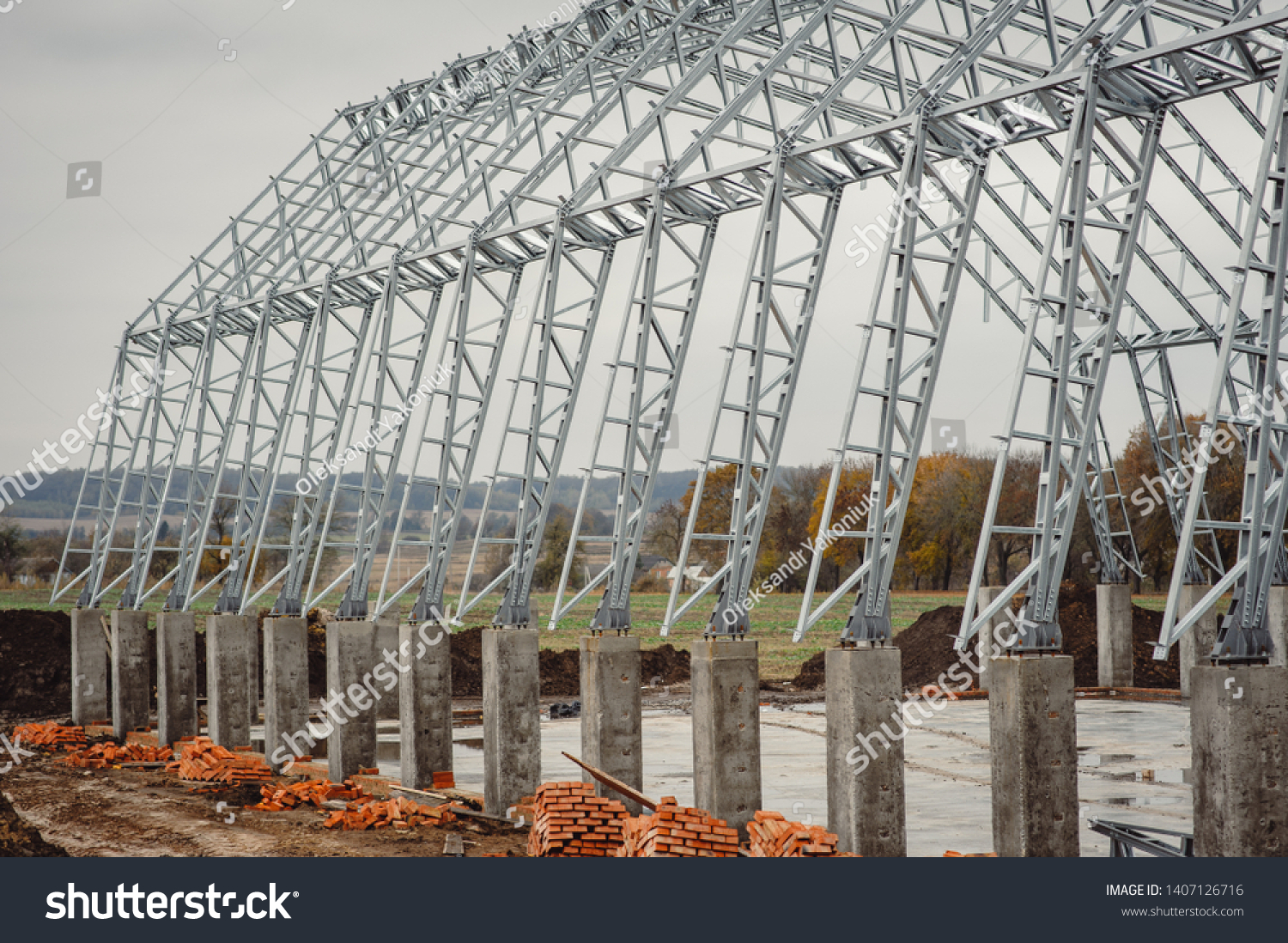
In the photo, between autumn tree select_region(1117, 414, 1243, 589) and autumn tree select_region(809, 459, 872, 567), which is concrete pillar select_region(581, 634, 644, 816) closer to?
autumn tree select_region(1117, 414, 1243, 589)

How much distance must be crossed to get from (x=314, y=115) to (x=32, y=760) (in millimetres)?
39618

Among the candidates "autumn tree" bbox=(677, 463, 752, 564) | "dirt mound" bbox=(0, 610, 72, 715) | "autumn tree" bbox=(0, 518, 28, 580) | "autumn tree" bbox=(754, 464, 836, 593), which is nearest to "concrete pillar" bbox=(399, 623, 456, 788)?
"dirt mound" bbox=(0, 610, 72, 715)

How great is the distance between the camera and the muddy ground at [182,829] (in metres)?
16.1

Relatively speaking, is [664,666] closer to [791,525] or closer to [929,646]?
[929,646]

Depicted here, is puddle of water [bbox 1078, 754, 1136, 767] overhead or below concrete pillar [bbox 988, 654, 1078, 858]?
below

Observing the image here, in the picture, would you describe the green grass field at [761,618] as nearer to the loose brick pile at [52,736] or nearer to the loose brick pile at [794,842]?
the loose brick pile at [52,736]

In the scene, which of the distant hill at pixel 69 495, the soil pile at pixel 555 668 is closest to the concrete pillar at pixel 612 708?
the soil pile at pixel 555 668

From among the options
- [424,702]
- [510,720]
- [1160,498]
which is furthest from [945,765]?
[1160,498]

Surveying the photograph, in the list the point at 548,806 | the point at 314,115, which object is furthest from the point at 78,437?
the point at 314,115

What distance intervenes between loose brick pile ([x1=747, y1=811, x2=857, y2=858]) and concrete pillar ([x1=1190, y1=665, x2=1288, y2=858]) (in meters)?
3.60

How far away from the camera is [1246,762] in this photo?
9.90 m

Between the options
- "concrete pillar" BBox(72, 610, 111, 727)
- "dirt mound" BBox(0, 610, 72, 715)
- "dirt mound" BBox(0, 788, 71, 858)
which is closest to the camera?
"dirt mound" BBox(0, 788, 71, 858)

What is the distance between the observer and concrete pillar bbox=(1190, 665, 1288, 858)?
9.91m

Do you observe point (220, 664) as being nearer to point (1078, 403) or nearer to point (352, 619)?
point (352, 619)
